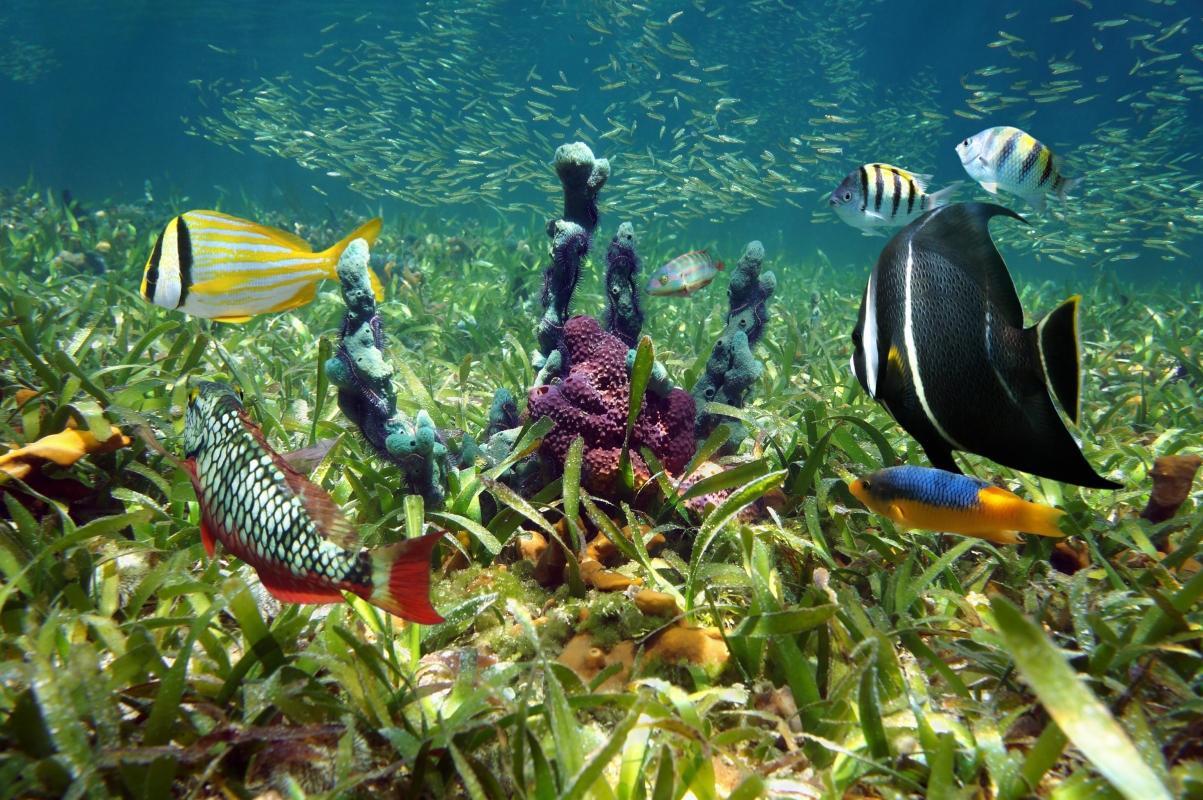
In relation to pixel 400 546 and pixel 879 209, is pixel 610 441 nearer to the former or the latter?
pixel 400 546

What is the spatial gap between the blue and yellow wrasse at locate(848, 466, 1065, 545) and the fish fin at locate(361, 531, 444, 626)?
64.7 inches

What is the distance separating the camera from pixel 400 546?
5.22ft

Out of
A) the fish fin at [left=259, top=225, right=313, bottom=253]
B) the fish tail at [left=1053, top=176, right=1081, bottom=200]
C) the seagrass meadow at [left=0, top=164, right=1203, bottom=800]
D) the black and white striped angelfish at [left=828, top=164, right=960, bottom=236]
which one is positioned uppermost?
the fish tail at [left=1053, top=176, right=1081, bottom=200]

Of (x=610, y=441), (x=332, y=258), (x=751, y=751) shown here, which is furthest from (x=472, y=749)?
(x=332, y=258)

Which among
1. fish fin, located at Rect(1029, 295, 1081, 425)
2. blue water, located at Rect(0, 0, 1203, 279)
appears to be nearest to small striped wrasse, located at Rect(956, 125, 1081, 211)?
fish fin, located at Rect(1029, 295, 1081, 425)

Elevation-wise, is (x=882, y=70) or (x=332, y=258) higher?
(x=882, y=70)

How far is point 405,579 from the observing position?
1.60m

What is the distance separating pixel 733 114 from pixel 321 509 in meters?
47.5

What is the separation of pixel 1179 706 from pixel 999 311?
1.51 meters

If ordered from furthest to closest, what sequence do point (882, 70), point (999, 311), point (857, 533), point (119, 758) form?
1. point (882, 70)
2. point (857, 533)
3. point (119, 758)
4. point (999, 311)

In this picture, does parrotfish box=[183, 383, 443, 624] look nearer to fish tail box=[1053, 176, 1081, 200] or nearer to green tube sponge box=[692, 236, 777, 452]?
green tube sponge box=[692, 236, 777, 452]

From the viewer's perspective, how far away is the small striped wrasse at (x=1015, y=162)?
550 centimetres

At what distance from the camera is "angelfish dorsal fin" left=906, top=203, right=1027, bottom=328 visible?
133cm

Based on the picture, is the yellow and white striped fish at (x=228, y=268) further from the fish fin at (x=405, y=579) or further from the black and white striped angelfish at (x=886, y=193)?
the black and white striped angelfish at (x=886, y=193)
